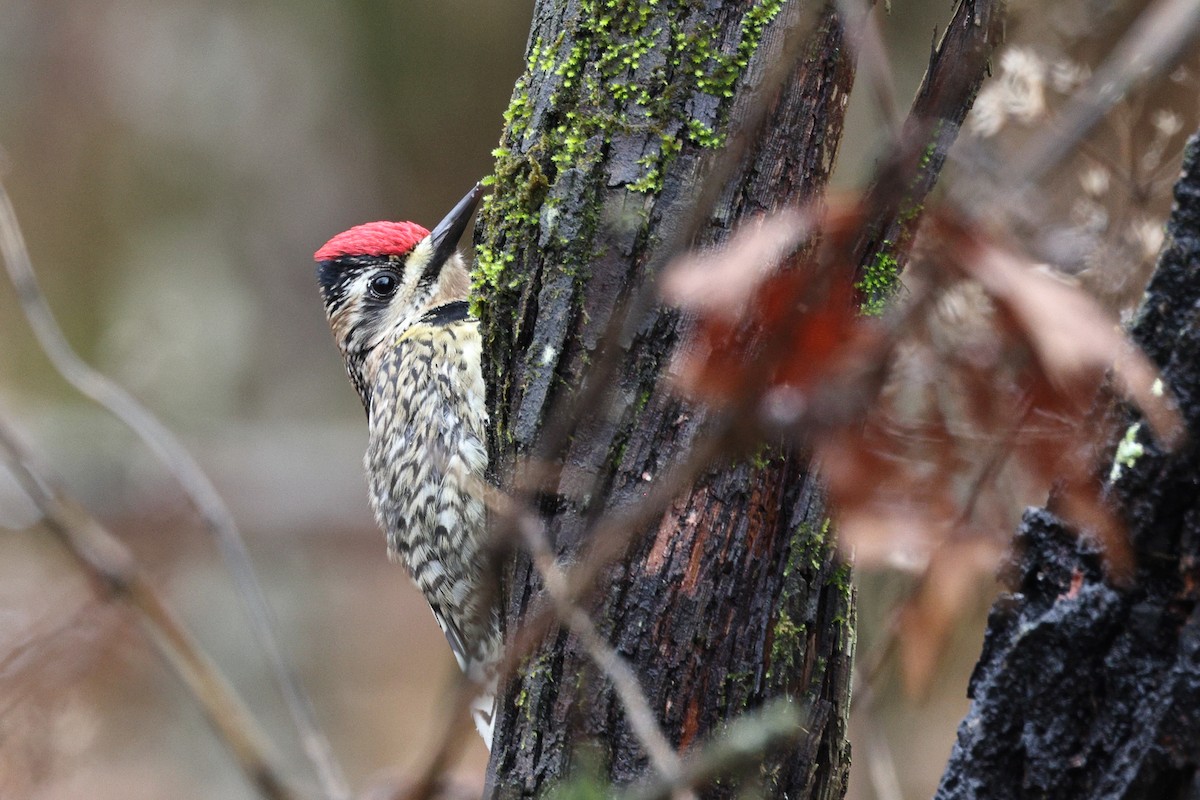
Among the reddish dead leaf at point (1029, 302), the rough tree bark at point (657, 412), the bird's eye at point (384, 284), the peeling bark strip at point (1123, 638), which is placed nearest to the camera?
the reddish dead leaf at point (1029, 302)

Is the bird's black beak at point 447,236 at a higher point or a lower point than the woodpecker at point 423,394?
higher

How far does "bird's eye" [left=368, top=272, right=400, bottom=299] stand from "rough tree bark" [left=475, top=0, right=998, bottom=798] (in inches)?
60.2

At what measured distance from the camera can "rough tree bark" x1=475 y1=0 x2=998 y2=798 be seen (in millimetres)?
1551

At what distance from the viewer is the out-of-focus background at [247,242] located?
22.3 ft

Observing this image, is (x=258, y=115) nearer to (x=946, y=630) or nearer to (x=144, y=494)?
(x=144, y=494)

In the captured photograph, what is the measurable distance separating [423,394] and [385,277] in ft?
1.90

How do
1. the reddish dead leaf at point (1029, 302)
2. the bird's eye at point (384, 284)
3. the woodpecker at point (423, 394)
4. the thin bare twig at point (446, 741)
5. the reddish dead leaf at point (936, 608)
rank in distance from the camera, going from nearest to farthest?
the thin bare twig at point (446, 741)
the reddish dead leaf at point (1029, 302)
the reddish dead leaf at point (936, 608)
the woodpecker at point (423, 394)
the bird's eye at point (384, 284)

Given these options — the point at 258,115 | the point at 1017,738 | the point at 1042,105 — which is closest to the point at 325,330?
the point at 258,115

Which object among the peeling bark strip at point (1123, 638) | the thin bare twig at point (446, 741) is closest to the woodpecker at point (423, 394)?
the peeling bark strip at point (1123, 638)

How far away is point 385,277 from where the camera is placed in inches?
126

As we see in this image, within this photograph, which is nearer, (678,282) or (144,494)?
(678,282)

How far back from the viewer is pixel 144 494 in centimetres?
618

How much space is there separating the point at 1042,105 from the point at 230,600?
587 cm

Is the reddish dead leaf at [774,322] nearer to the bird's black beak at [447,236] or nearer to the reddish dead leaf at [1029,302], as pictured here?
the reddish dead leaf at [1029,302]
